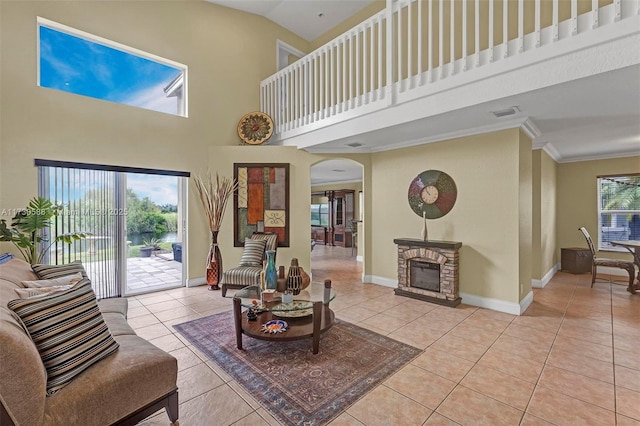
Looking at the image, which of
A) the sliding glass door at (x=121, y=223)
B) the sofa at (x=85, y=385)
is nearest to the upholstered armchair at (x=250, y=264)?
the sliding glass door at (x=121, y=223)

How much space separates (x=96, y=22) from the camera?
4.16m

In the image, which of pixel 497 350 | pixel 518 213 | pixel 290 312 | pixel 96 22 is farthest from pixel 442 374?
pixel 96 22

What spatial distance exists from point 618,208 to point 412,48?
5.62m

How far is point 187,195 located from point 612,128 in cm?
663

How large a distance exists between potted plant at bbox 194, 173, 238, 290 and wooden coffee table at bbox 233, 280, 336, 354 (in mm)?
1976

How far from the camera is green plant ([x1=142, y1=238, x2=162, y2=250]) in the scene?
4812 mm

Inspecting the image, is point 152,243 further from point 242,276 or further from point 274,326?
point 274,326

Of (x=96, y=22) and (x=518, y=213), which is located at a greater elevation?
(x=96, y=22)

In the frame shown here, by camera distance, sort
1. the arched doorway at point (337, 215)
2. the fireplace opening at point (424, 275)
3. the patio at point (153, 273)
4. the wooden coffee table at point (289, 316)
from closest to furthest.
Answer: the wooden coffee table at point (289, 316)
the fireplace opening at point (424, 275)
the patio at point (153, 273)
the arched doorway at point (337, 215)

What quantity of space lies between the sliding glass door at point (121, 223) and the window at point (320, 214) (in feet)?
23.7

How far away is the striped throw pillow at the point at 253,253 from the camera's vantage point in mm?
4805

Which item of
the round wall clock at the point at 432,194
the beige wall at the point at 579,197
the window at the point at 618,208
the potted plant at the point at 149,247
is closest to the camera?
the round wall clock at the point at 432,194

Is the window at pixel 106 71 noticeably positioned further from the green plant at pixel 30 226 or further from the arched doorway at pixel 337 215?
the arched doorway at pixel 337 215

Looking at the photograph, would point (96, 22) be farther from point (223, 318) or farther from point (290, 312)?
point (290, 312)
